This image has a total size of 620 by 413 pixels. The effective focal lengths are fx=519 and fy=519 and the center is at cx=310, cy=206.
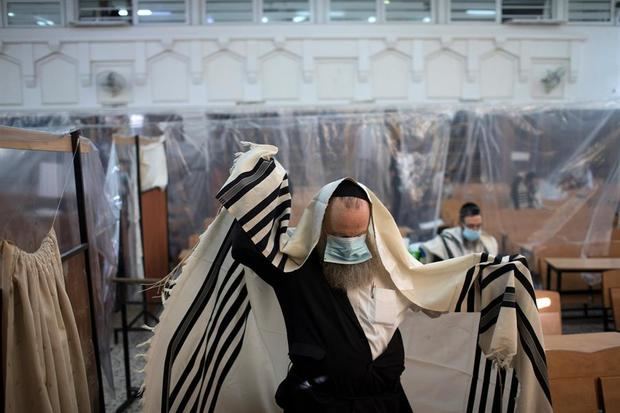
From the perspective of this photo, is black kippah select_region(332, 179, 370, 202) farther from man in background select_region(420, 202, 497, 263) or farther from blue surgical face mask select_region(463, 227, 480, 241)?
blue surgical face mask select_region(463, 227, 480, 241)

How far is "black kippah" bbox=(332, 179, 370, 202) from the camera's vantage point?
174cm

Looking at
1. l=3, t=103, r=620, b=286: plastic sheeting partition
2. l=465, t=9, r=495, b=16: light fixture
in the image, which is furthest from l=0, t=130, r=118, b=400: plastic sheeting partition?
l=465, t=9, r=495, b=16: light fixture

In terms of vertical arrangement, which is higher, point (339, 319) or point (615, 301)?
point (339, 319)

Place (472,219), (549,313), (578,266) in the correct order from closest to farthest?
(549,313), (472,219), (578,266)

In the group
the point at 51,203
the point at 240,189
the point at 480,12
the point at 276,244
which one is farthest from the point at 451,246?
the point at 480,12

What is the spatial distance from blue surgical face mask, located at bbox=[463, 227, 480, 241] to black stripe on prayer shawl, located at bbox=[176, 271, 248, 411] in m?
2.42

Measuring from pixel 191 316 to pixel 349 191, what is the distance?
0.77 m

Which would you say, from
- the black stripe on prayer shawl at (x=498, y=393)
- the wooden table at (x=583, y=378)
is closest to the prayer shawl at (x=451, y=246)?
the wooden table at (x=583, y=378)

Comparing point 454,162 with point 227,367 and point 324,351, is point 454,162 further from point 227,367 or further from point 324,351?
point 324,351

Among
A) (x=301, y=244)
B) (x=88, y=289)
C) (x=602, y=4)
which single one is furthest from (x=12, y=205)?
(x=602, y=4)

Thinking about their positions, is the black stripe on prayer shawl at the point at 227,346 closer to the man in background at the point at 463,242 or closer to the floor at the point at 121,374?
the floor at the point at 121,374

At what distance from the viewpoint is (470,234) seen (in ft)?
13.1

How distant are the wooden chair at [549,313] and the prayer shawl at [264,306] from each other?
127 cm

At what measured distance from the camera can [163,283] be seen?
2043mm
